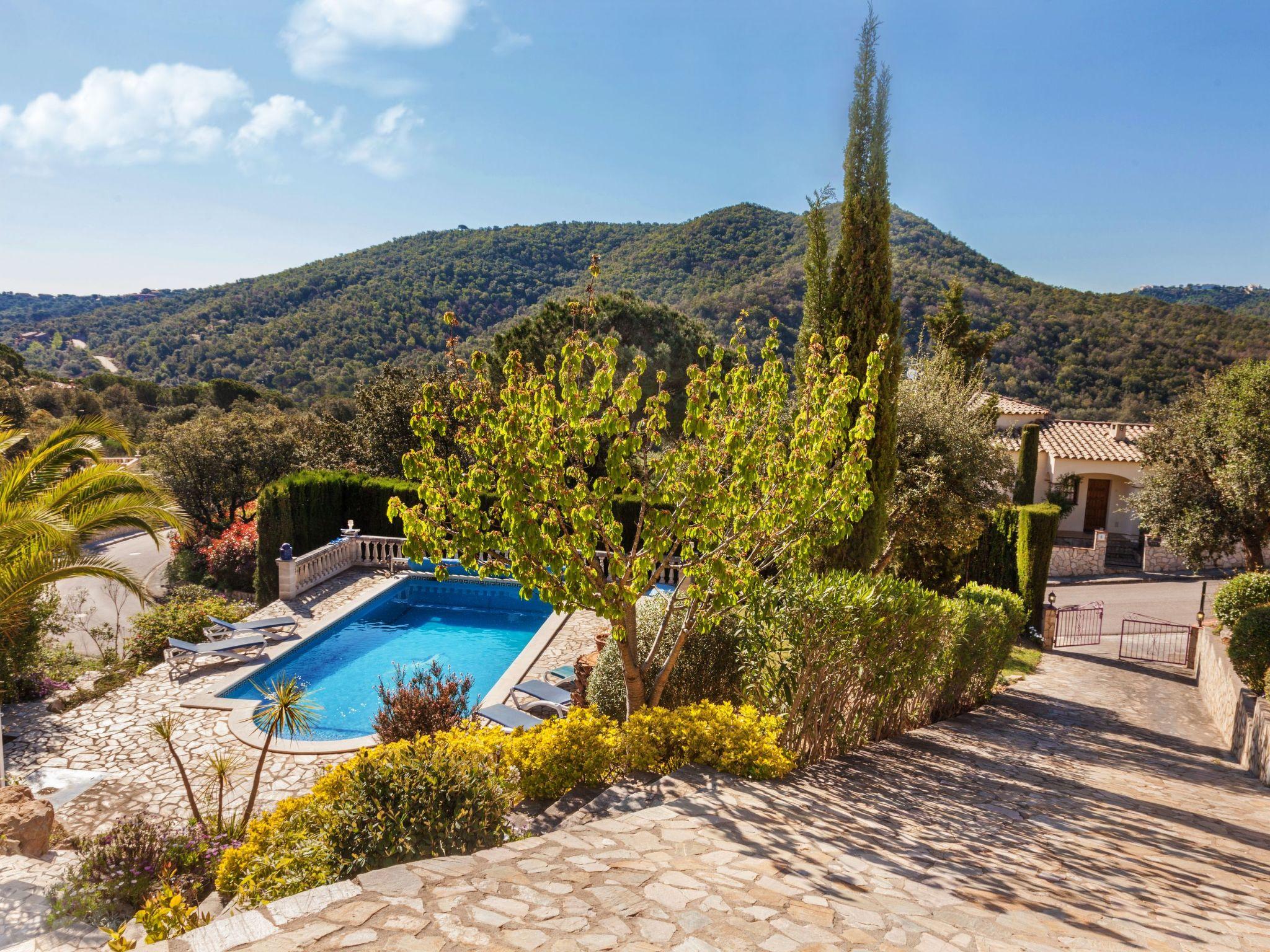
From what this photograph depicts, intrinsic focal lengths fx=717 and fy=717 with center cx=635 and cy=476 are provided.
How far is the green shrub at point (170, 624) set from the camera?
11.5 meters

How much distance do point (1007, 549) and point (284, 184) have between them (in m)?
21.0

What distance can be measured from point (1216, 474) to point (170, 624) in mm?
19510

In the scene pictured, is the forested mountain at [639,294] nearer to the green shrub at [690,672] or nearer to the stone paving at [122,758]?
the green shrub at [690,672]

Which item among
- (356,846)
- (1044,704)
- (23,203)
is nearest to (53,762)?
(356,846)

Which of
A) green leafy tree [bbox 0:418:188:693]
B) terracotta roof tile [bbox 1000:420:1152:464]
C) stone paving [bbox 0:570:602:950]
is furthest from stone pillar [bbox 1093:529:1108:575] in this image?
green leafy tree [bbox 0:418:188:693]

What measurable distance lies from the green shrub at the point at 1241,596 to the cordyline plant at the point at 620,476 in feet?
34.1

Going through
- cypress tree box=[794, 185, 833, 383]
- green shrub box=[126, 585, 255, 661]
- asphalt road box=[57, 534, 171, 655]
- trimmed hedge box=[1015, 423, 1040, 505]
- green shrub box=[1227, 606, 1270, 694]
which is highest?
cypress tree box=[794, 185, 833, 383]

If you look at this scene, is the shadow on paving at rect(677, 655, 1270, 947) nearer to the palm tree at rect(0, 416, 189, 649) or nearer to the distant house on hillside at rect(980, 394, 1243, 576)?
the palm tree at rect(0, 416, 189, 649)

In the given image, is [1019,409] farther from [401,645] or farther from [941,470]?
[401,645]

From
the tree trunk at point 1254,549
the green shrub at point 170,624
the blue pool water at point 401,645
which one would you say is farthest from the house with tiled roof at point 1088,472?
the green shrub at point 170,624

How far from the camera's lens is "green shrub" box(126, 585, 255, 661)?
454 inches

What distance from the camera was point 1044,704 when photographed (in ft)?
38.3

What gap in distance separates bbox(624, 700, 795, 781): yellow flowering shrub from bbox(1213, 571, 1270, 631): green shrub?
1066 centimetres

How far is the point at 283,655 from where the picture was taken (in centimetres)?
Result: 1162
